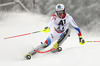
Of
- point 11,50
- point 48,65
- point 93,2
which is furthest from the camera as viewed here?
point 93,2

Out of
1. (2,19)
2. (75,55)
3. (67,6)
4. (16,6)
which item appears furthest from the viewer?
(16,6)

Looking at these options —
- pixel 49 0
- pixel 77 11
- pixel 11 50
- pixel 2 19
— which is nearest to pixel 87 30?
pixel 77 11

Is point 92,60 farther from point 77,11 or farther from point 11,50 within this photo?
point 77,11

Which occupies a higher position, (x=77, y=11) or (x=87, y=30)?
(x=77, y=11)

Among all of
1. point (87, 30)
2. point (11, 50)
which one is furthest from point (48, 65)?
point (87, 30)

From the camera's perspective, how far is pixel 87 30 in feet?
54.1

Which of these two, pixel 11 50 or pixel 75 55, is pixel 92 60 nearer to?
pixel 75 55

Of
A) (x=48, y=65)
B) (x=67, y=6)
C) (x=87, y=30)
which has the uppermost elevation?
(x=67, y=6)

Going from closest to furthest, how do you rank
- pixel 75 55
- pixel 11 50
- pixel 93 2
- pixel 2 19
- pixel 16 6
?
pixel 75 55 → pixel 11 50 → pixel 2 19 → pixel 93 2 → pixel 16 6

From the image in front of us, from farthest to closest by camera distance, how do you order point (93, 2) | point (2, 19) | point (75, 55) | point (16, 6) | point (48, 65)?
point (16, 6) → point (93, 2) → point (2, 19) → point (75, 55) → point (48, 65)

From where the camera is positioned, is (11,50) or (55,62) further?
(11,50)

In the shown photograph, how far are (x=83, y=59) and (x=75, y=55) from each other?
387 millimetres

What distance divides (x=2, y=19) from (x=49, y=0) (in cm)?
763

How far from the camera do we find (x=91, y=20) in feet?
54.7
